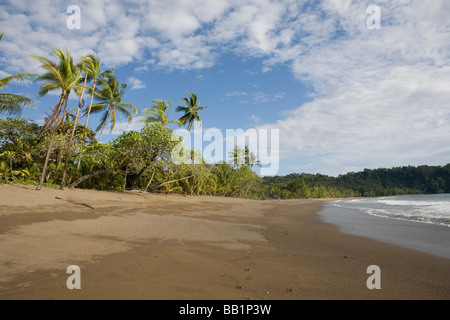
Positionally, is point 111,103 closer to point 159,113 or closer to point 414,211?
point 159,113

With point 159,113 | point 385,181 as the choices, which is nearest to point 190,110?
point 159,113

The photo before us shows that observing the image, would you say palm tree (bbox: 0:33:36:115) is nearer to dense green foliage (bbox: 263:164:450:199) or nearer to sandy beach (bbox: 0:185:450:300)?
sandy beach (bbox: 0:185:450:300)

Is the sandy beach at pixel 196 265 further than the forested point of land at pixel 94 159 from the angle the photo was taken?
No

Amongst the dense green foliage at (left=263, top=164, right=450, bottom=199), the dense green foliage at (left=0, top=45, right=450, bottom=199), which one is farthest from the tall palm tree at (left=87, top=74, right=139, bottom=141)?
the dense green foliage at (left=263, top=164, right=450, bottom=199)

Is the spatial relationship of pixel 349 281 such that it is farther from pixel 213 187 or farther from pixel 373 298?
pixel 213 187

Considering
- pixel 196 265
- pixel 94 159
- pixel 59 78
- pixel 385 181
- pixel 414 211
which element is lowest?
pixel 414 211

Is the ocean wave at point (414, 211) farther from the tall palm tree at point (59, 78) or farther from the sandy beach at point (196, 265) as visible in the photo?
the tall palm tree at point (59, 78)

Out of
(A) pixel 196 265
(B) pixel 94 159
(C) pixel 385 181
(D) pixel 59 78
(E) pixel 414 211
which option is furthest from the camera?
(C) pixel 385 181

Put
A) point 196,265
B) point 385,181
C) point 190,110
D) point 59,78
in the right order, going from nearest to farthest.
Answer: point 196,265, point 59,78, point 190,110, point 385,181

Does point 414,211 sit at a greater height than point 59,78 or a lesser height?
lesser

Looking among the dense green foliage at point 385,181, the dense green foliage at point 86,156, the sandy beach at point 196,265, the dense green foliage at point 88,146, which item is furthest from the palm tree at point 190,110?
the dense green foliage at point 385,181

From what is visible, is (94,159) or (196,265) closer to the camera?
(196,265)

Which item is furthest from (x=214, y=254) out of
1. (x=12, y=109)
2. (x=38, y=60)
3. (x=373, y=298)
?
(x=12, y=109)
